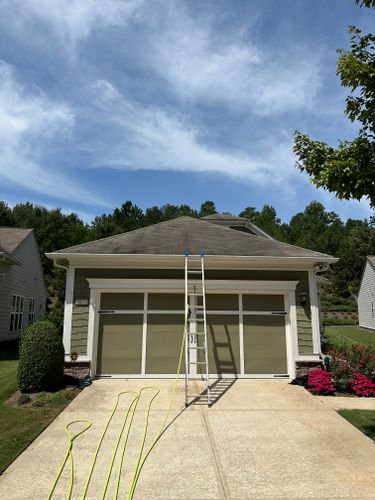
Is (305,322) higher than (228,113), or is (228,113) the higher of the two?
(228,113)

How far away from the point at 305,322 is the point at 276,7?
7.16m

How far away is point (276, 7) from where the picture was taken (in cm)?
779

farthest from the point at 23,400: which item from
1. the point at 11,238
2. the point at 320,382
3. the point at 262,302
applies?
the point at 11,238

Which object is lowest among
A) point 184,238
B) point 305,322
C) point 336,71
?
point 305,322

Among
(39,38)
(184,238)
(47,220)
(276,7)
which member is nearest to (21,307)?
(184,238)

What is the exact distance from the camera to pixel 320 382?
788 centimetres

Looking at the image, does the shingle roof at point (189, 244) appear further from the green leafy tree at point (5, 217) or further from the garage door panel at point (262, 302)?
the green leafy tree at point (5, 217)

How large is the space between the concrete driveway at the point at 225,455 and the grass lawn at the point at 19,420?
0.14 m

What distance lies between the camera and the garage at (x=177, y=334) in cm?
885

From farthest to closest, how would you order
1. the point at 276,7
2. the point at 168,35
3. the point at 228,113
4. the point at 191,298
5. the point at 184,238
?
the point at 228,113 → the point at 184,238 → the point at 191,298 → the point at 168,35 → the point at 276,7

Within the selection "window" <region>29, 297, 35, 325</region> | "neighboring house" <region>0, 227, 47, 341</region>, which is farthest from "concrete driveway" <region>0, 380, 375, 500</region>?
"window" <region>29, 297, 35, 325</region>

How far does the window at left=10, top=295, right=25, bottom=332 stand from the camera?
1675cm

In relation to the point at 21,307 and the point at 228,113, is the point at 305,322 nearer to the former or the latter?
the point at 228,113

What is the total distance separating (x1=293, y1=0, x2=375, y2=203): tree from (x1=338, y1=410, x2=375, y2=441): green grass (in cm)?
347
